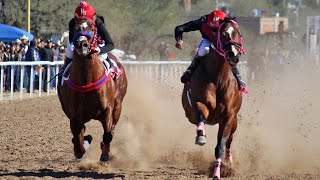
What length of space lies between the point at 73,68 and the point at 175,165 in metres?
2.19

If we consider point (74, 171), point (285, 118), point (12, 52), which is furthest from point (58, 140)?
point (12, 52)

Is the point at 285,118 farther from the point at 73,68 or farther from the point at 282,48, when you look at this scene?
the point at 282,48

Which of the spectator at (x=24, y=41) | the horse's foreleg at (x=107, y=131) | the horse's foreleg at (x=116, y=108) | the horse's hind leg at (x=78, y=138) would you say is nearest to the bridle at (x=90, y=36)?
the horse's foreleg at (x=107, y=131)

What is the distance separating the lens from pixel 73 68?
1045cm

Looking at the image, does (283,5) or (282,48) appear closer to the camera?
(282,48)

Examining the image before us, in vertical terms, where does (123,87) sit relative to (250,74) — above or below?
above

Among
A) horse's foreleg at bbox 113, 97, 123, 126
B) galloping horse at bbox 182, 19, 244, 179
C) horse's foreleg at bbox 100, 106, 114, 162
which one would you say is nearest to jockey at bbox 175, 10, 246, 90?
galloping horse at bbox 182, 19, 244, 179

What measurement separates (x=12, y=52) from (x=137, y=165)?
45.1 feet

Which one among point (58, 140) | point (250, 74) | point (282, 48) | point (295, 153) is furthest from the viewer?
point (282, 48)

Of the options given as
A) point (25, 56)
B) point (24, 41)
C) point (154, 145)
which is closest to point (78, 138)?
point (154, 145)

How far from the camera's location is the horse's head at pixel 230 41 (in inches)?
392

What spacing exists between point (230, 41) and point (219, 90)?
2.44ft

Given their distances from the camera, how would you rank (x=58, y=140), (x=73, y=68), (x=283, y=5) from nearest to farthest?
(x=73, y=68) → (x=58, y=140) → (x=283, y=5)

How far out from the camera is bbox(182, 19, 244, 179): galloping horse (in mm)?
10281
